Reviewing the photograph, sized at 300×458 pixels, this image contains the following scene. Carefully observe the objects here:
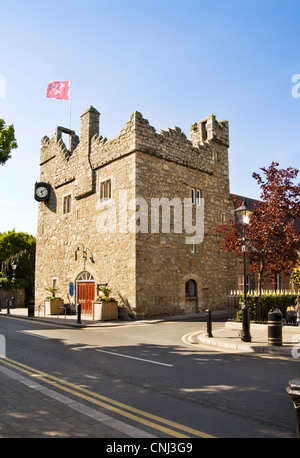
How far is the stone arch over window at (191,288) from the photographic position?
20.9 metres

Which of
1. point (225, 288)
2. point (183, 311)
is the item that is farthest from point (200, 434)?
point (225, 288)

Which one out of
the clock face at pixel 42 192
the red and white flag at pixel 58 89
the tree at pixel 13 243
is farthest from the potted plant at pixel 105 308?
the tree at pixel 13 243

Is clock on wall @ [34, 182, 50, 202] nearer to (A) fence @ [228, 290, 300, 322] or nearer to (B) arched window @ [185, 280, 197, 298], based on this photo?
(B) arched window @ [185, 280, 197, 298]

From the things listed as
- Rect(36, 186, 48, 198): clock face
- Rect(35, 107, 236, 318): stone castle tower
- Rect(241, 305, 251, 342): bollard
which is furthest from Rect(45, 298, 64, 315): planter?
Rect(241, 305, 251, 342): bollard

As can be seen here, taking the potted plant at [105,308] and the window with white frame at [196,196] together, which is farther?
the window with white frame at [196,196]

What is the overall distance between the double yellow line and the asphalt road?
0.01 meters

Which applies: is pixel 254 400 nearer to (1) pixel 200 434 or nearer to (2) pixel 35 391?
(1) pixel 200 434

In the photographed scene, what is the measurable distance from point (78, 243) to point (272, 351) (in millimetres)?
15573

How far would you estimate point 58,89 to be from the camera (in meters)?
23.6

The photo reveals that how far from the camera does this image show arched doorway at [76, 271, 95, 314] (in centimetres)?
2112

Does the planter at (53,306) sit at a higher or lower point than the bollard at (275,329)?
lower

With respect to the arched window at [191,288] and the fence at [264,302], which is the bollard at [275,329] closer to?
the fence at [264,302]

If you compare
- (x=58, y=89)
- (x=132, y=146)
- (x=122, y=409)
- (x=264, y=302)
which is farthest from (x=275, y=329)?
(x=58, y=89)
